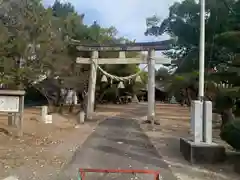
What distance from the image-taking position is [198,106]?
936cm

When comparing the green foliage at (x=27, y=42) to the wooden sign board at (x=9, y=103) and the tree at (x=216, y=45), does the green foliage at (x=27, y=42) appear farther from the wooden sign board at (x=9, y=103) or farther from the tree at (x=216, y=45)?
the tree at (x=216, y=45)

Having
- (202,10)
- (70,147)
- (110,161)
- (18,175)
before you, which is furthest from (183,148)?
(18,175)

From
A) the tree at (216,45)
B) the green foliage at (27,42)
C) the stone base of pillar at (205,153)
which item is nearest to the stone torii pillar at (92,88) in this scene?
the green foliage at (27,42)

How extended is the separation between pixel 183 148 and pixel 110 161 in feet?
8.76

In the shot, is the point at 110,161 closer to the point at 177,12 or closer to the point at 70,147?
the point at 70,147

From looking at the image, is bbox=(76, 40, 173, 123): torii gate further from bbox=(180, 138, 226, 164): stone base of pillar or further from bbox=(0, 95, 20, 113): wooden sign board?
bbox=(180, 138, 226, 164): stone base of pillar

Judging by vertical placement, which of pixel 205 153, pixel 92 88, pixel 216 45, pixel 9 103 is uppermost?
pixel 216 45

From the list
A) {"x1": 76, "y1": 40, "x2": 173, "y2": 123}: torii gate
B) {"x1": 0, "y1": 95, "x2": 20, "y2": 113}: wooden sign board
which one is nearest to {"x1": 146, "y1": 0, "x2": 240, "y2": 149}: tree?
{"x1": 76, "y1": 40, "x2": 173, "y2": 123}: torii gate

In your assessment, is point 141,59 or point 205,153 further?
point 141,59

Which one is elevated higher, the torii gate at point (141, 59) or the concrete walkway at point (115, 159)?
the torii gate at point (141, 59)

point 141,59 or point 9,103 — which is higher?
point 141,59

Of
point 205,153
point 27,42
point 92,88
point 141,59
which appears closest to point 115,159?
point 205,153

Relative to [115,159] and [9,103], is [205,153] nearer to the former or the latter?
[115,159]

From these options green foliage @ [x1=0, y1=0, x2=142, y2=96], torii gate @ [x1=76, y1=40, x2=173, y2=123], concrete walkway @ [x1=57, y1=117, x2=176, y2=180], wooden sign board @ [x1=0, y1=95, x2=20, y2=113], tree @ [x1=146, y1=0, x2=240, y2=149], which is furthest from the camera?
torii gate @ [x1=76, y1=40, x2=173, y2=123]
